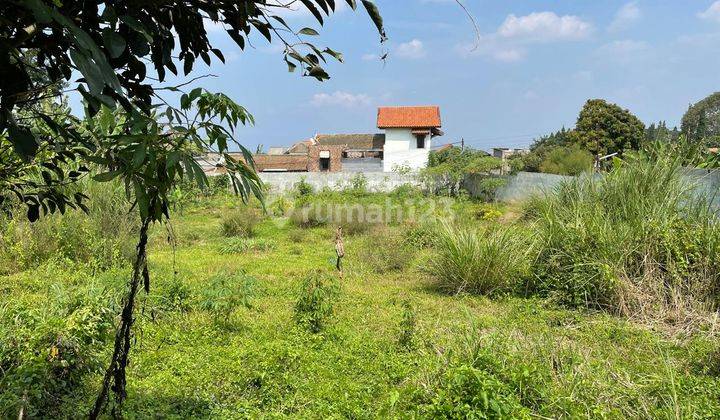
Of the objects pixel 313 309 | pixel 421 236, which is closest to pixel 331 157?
pixel 421 236

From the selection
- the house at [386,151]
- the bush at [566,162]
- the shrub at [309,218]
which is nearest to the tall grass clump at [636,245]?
the shrub at [309,218]

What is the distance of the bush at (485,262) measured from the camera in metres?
6.27

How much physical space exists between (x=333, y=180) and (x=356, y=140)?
Result: 59.7 feet

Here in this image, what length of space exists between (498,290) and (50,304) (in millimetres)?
4787

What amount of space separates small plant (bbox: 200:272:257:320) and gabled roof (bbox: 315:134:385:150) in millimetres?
29306

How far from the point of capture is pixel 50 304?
3588 mm

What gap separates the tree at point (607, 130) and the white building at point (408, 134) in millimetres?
8993

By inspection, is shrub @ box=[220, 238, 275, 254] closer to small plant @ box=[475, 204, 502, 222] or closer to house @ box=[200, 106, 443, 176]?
small plant @ box=[475, 204, 502, 222]

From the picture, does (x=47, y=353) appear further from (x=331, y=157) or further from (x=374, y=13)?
(x=331, y=157)

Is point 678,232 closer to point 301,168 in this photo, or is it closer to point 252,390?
point 252,390

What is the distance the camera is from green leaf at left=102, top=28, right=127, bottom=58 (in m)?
0.82

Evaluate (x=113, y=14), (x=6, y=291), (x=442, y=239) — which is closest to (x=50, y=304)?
(x=6, y=291)

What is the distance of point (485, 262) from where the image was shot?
6277mm

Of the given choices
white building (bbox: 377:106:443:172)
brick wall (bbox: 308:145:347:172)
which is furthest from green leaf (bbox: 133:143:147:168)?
brick wall (bbox: 308:145:347:172)
